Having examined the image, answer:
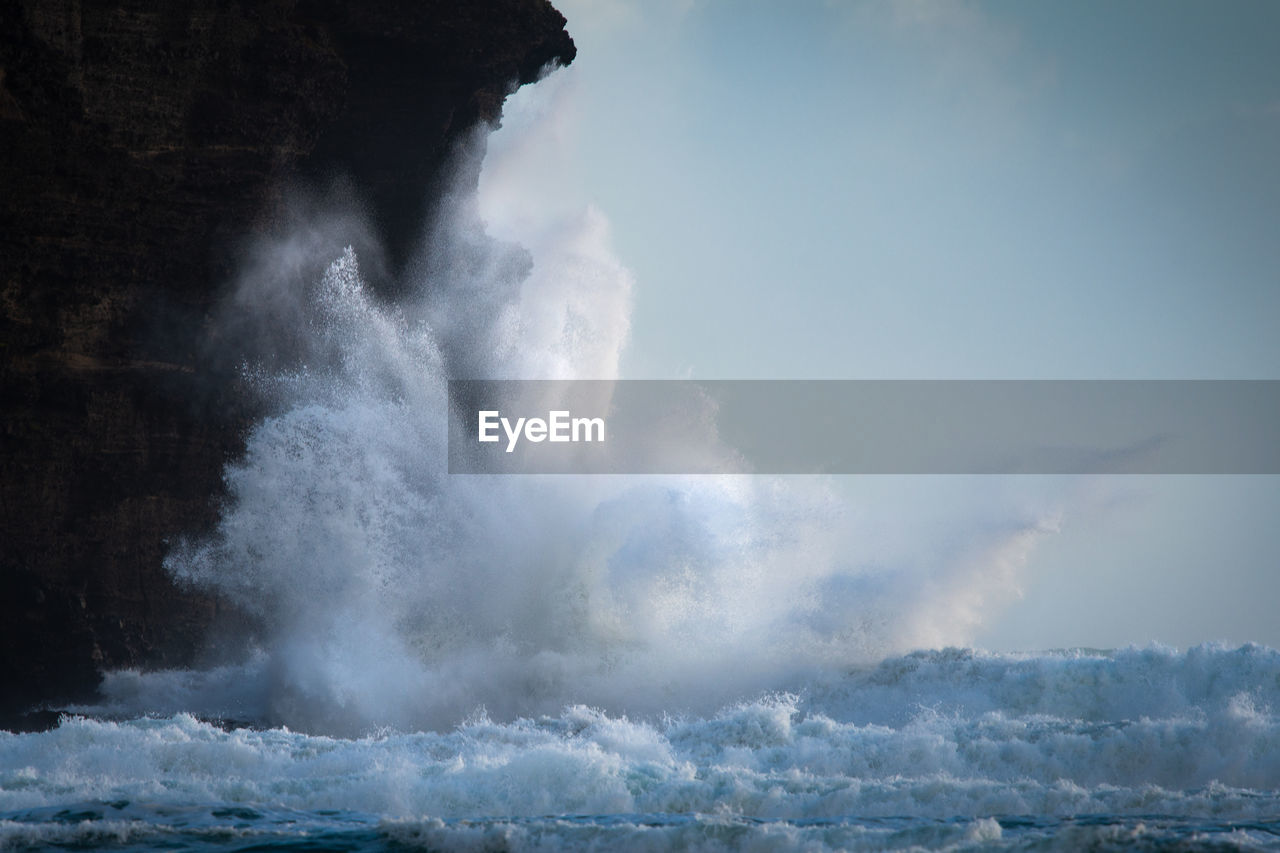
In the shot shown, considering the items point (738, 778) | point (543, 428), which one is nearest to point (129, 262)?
point (543, 428)

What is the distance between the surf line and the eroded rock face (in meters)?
4.11

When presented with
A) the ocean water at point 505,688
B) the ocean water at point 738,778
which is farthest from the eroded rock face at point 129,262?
the ocean water at point 738,778

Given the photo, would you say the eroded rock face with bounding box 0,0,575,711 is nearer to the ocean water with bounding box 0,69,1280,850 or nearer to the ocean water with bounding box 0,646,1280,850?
the ocean water with bounding box 0,69,1280,850

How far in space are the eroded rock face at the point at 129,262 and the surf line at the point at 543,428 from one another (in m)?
4.11

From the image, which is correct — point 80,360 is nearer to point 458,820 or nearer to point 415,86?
point 415,86

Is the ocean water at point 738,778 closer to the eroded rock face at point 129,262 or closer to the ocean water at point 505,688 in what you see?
the ocean water at point 505,688

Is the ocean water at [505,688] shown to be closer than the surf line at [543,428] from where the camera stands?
Yes

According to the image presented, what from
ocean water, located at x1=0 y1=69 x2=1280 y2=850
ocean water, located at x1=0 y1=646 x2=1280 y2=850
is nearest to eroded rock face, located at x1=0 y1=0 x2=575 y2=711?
ocean water, located at x1=0 y1=69 x2=1280 y2=850

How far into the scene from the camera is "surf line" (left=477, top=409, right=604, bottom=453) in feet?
62.7

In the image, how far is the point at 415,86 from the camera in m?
18.9

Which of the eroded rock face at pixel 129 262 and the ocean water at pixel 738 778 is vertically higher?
the eroded rock face at pixel 129 262

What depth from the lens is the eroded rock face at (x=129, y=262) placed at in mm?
16625

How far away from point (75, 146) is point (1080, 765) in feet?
54.6

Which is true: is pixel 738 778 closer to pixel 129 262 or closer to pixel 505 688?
pixel 505 688
